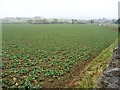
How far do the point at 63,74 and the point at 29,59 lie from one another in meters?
4.34

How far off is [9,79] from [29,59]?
456 centimetres

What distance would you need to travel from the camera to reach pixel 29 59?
539 inches

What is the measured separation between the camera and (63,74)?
9.98 m

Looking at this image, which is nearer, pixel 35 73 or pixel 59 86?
pixel 59 86

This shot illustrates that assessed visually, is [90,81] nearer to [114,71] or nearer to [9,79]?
[114,71]

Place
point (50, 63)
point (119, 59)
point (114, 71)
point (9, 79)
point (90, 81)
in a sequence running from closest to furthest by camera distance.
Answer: point (114, 71), point (119, 59), point (90, 81), point (9, 79), point (50, 63)

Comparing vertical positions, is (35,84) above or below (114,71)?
below

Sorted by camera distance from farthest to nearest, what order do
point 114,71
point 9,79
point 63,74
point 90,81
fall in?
point 63,74
point 9,79
point 90,81
point 114,71

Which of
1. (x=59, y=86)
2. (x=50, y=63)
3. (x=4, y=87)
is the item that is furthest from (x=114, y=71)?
(x=50, y=63)

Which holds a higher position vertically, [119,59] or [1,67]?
[119,59]

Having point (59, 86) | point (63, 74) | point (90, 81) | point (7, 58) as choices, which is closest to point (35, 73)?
point (63, 74)

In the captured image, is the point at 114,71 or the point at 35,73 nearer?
the point at 114,71

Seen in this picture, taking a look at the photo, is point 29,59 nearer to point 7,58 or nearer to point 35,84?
point 7,58

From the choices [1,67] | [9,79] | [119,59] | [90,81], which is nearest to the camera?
[119,59]
